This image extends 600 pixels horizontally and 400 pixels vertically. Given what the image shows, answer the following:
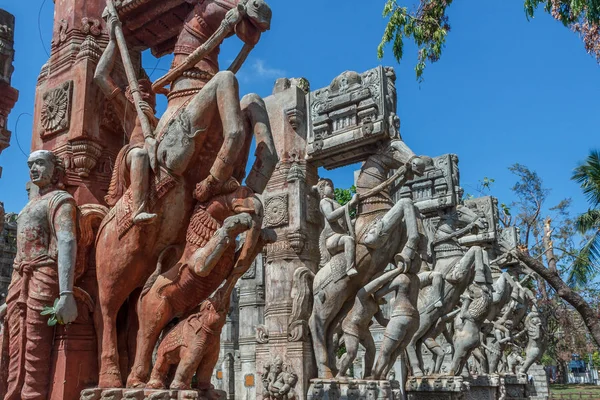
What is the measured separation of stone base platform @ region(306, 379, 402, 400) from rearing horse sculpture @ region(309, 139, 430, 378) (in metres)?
0.31

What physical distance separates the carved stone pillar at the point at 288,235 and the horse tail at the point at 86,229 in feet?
14.7

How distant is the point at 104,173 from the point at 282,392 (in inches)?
183

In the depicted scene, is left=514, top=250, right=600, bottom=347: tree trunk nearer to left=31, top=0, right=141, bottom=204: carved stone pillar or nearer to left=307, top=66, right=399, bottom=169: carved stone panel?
left=307, top=66, right=399, bottom=169: carved stone panel

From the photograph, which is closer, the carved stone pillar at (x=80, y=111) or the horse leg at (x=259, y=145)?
the horse leg at (x=259, y=145)

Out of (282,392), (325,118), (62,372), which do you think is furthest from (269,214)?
(62,372)

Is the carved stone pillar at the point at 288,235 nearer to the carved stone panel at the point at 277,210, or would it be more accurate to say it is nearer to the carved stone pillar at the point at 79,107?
the carved stone panel at the point at 277,210

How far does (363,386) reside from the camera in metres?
7.29

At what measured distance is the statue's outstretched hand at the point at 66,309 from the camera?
12.3 feet

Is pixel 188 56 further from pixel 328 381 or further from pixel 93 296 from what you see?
pixel 328 381

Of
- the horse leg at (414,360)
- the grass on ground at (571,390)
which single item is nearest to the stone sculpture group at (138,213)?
the horse leg at (414,360)

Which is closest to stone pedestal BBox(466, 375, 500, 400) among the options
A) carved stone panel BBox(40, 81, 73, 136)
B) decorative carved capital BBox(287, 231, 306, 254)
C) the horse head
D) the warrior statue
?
decorative carved capital BBox(287, 231, 306, 254)

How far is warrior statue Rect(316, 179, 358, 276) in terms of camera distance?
7.67m

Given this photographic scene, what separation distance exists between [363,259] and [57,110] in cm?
451

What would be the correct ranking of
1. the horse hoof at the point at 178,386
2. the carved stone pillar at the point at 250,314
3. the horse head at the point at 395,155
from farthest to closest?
1. the carved stone pillar at the point at 250,314
2. the horse head at the point at 395,155
3. the horse hoof at the point at 178,386
